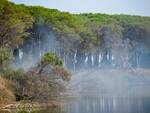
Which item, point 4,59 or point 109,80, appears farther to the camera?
point 109,80

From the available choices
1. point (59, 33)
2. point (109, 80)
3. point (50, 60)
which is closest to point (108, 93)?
point (59, 33)

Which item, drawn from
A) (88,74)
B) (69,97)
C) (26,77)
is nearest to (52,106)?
(26,77)

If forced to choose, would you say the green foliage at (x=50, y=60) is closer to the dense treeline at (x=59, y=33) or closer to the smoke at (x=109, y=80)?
the dense treeline at (x=59, y=33)

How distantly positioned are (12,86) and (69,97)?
1052 cm

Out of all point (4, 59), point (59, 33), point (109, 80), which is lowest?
point (109, 80)

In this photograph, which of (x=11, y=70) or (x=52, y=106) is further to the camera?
(x=11, y=70)

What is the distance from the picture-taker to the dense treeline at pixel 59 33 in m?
51.2

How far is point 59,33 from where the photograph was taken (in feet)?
249

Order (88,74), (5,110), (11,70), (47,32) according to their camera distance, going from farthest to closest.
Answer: (88,74)
(47,32)
(11,70)
(5,110)

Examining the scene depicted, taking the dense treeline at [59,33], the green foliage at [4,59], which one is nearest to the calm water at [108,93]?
the dense treeline at [59,33]

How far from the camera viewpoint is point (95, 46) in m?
91.4

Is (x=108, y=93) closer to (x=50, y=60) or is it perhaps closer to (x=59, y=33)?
(x=59, y=33)

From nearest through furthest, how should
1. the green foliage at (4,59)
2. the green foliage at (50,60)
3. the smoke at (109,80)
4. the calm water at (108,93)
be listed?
the calm water at (108,93)
the green foliage at (50,60)
the green foliage at (4,59)
the smoke at (109,80)

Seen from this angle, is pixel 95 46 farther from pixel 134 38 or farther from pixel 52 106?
pixel 52 106
